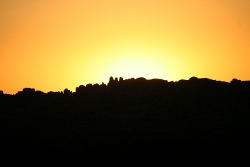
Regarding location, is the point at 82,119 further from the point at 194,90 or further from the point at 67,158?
the point at 194,90

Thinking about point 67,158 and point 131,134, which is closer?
point 67,158

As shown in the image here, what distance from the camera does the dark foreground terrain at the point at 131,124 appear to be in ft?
209

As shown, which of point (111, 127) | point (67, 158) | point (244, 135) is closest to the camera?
point (67, 158)

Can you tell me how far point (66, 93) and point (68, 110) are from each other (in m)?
8.73

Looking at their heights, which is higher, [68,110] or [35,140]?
[68,110]

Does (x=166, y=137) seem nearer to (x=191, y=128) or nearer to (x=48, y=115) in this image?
(x=191, y=128)

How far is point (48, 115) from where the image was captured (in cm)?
7988

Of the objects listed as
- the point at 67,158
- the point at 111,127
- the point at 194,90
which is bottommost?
the point at 67,158

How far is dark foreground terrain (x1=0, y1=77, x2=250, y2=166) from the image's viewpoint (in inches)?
2506

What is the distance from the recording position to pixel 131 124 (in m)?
76.4

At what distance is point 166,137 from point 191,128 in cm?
567

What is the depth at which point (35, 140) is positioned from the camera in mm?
70438

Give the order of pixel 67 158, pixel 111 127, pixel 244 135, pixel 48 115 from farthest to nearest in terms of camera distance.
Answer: pixel 48 115, pixel 111 127, pixel 244 135, pixel 67 158

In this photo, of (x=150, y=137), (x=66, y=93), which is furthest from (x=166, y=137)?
(x=66, y=93)
